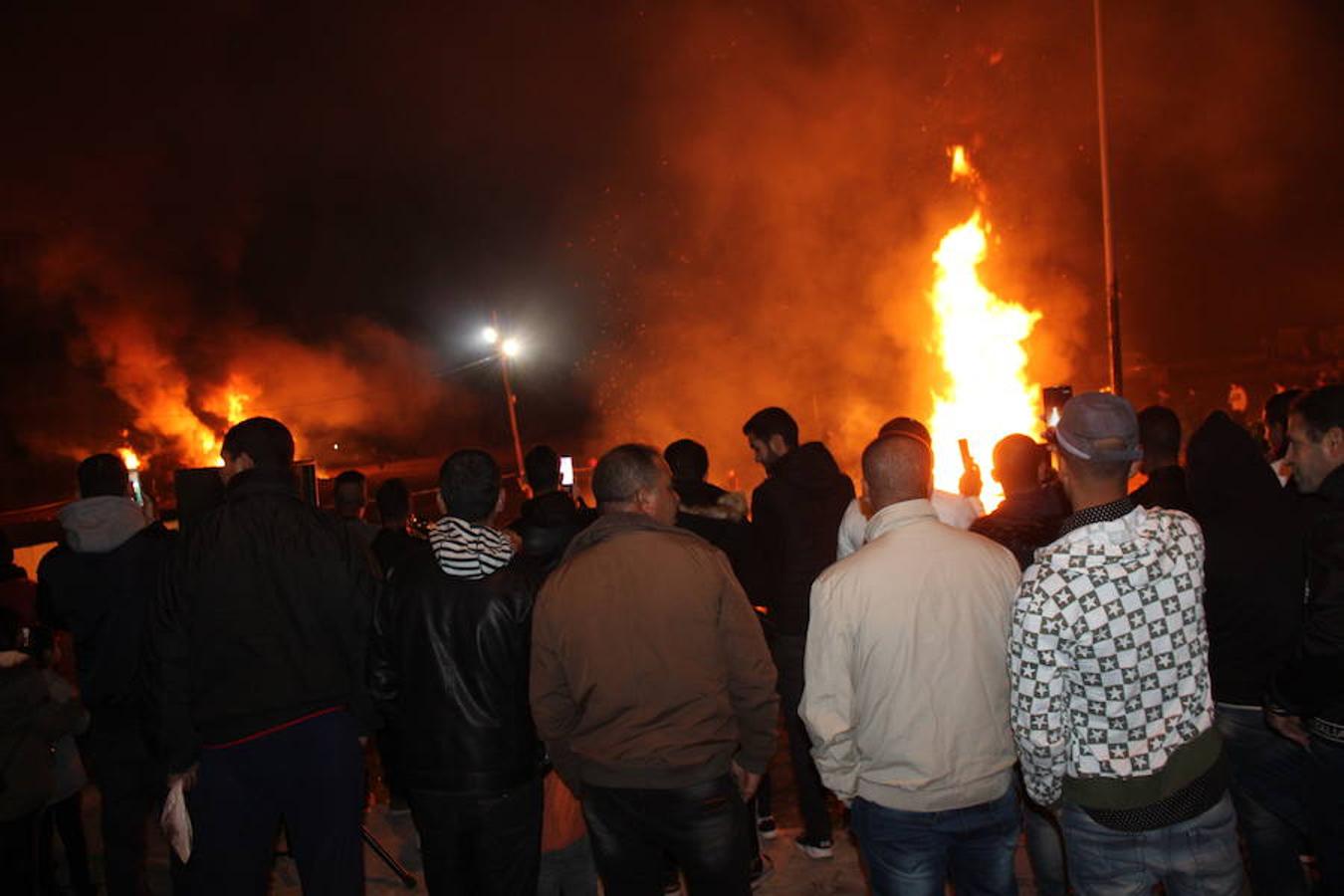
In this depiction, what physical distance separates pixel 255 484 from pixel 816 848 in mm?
3228

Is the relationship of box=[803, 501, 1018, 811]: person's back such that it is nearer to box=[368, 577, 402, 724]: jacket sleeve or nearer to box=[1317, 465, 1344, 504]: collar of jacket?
box=[1317, 465, 1344, 504]: collar of jacket

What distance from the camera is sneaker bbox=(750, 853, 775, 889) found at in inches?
180

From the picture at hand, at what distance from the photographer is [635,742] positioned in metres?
3.05

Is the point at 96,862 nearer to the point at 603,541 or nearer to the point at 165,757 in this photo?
the point at 165,757

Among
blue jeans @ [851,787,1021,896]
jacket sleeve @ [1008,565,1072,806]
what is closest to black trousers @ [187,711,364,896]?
blue jeans @ [851,787,1021,896]

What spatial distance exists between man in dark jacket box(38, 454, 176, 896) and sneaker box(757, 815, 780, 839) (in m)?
3.03

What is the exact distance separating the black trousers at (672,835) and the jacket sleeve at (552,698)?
117 mm

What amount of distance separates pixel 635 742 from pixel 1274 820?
2.46 metres

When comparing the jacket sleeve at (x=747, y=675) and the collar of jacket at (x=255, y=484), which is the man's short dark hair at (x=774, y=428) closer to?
the jacket sleeve at (x=747, y=675)

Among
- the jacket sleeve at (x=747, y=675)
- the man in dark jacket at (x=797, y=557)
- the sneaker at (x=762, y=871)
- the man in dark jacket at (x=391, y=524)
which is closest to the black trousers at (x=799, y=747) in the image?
the man in dark jacket at (x=797, y=557)

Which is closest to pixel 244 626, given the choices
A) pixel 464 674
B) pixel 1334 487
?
pixel 464 674

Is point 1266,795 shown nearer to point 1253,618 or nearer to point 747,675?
point 1253,618

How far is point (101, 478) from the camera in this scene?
14.2 feet

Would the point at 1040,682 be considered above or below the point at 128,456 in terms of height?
below
